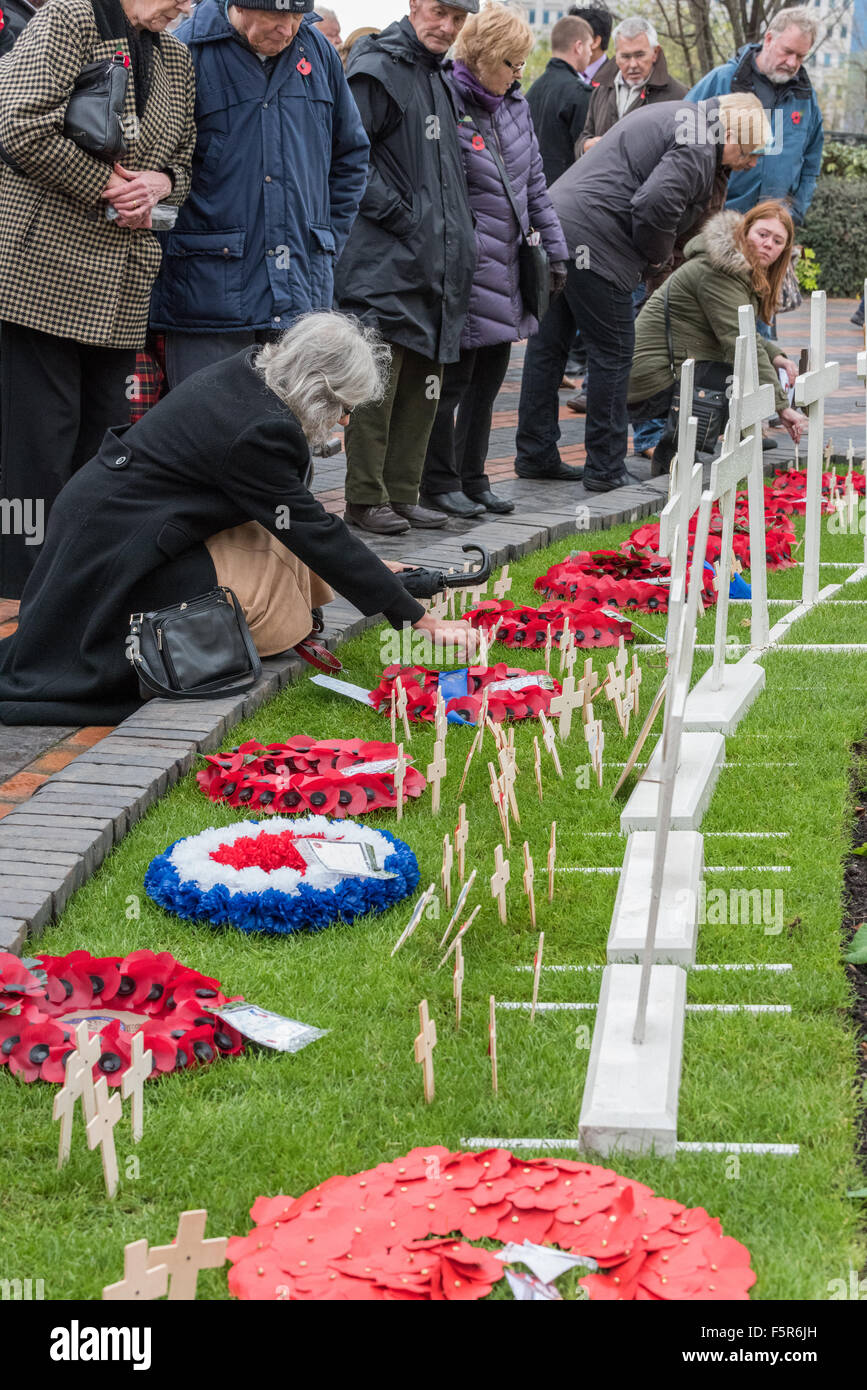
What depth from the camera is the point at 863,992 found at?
10.5 feet

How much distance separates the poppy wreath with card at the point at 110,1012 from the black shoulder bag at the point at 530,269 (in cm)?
495

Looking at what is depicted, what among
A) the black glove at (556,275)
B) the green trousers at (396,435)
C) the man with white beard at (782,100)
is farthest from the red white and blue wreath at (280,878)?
the man with white beard at (782,100)

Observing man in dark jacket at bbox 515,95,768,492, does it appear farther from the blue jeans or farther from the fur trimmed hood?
the fur trimmed hood

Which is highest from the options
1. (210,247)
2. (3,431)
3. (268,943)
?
(210,247)

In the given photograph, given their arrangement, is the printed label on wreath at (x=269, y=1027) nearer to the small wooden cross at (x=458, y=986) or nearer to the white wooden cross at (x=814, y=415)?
the small wooden cross at (x=458, y=986)

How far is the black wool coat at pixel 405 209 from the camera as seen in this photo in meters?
6.73

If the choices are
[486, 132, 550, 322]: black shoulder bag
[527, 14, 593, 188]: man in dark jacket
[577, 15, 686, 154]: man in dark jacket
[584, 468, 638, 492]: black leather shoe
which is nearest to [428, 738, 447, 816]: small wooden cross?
[486, 132, 550, 322]: black shoulder bag

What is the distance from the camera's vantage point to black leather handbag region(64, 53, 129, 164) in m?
5.13

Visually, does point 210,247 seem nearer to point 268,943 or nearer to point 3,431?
point 3,431

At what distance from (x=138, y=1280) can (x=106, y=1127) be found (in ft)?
1.67

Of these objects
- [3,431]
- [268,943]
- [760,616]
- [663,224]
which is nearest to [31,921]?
[268,943]

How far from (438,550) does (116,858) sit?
2.84 meters

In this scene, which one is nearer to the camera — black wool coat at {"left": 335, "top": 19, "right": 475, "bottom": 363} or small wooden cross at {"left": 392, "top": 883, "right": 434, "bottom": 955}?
small wooden cross at {"left": 392, "top": 883, "right": 434, "bottom": 955}

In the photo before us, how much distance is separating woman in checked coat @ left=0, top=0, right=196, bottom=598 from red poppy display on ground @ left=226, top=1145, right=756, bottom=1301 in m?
3.49
